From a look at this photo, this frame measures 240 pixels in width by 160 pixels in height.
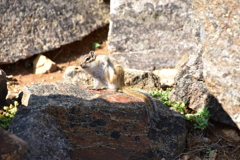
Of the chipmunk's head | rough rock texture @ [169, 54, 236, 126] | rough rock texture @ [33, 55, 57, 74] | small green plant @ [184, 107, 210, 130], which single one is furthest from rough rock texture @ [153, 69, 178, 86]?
rough rock texture @ [33, 55, 57, 74]

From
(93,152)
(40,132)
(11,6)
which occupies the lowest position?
(93,152)

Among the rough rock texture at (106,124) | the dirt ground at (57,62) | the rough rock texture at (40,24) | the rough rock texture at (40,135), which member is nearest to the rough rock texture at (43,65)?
the dirt ground at (57,62)

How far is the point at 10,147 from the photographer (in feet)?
13.0

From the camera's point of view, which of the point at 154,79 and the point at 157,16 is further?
the point at 157,16

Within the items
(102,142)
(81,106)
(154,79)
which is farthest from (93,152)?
(154,79)

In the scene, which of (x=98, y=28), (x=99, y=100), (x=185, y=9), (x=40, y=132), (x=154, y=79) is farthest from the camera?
(x=98, y=28)

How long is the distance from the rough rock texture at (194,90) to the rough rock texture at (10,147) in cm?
378

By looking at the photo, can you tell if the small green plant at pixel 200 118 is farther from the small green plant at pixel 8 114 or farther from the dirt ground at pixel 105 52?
the small green plant at pixel 8 114

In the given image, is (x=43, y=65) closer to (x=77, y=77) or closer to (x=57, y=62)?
(x=57, y=62)

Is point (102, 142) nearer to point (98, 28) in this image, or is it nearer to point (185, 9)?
point (185, 9)

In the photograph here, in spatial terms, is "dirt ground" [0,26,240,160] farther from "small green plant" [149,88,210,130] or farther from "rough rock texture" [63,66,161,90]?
"rough rock texture" [63,66,161,90]

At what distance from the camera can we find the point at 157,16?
920 cm

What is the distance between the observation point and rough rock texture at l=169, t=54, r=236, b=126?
6.65m

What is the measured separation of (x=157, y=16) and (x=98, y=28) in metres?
2.19
